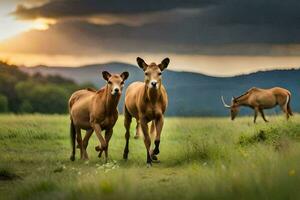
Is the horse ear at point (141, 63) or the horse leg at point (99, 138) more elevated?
the horse ear at point (141, 63)

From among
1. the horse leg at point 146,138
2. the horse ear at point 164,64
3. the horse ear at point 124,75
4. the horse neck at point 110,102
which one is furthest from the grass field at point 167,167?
the horse ear at point 124,75

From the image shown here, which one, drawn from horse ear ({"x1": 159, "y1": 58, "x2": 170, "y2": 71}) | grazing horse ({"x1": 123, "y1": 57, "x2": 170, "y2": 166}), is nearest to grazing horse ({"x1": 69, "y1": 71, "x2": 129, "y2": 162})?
grazing horse ({"x1": 123, "y1": 57, "x2": 170, "y2": 166})

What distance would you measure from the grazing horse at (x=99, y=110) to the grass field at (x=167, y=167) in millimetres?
657

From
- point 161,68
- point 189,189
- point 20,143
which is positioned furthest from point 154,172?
point 20,143

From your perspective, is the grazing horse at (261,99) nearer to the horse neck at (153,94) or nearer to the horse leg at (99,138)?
the horse leg at (99,138)

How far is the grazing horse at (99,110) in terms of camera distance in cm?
1816

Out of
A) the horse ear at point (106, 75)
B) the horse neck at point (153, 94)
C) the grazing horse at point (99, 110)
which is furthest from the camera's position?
the horse ear at point (106, 75)

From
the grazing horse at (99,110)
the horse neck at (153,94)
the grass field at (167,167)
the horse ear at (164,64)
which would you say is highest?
the horse ear at (164,64)

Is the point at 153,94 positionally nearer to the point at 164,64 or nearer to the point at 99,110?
the point at 164,64

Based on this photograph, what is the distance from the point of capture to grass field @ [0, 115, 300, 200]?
1082 cm

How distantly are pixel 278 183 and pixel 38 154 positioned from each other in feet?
39.1

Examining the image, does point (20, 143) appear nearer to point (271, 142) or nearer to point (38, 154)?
point (38, 154)

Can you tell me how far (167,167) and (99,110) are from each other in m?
2.76

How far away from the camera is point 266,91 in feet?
124
